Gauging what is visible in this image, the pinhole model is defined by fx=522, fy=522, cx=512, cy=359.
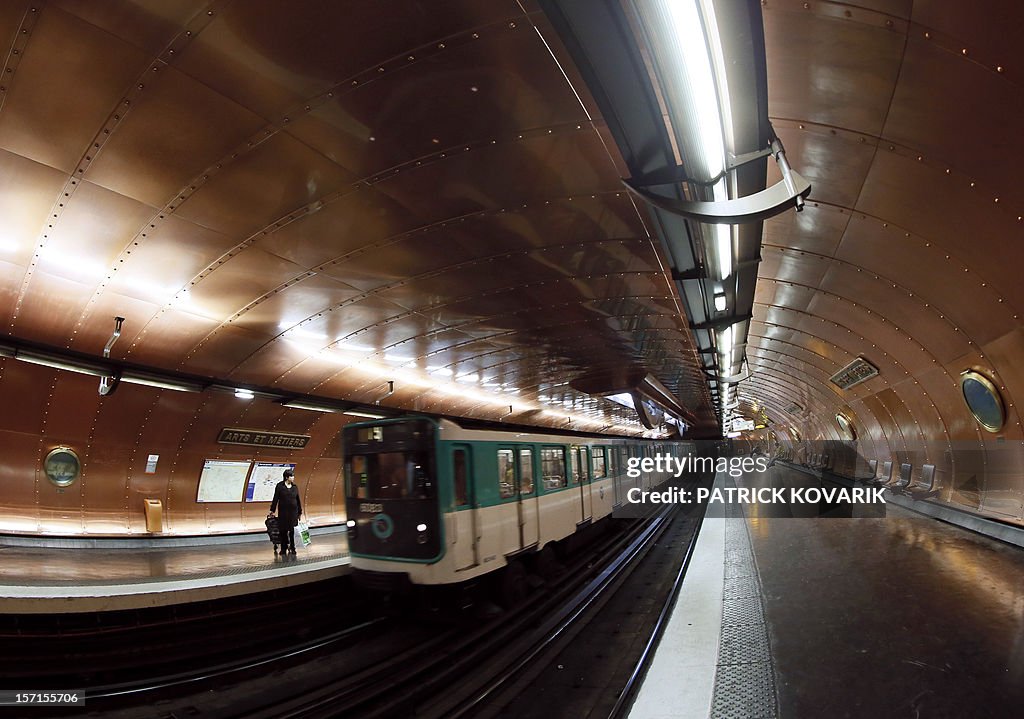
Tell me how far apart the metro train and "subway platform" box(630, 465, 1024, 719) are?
2595mm

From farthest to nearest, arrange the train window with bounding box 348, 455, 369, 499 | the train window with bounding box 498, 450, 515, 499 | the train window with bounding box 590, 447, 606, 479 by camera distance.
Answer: the train window with bounding box 590, 447, 606, 479 < the train window with bounding box 498, 450, 515, 499 < the train window with bounding box 348, 455, 369, 499

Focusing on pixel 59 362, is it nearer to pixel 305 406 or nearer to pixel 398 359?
pixel 305 406

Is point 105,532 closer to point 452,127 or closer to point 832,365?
point 452,127

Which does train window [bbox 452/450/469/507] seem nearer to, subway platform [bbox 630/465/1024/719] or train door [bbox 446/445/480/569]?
train door [bbox 446/445/480/569]

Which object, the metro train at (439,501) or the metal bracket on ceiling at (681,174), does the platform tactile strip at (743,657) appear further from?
the metal bracket on ceiling at (681,174)

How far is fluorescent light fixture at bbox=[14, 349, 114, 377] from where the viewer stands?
7.41m

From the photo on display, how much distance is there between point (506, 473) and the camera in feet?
26.7

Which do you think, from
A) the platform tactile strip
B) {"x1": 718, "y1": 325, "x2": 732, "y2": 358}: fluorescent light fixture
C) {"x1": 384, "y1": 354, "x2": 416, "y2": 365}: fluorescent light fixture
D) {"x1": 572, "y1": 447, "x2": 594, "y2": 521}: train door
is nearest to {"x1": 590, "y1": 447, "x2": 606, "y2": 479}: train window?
{"x1": 572, "y1": 447, "x2": 594, "y2": 521}: train door

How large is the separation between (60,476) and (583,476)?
10110 millimetres

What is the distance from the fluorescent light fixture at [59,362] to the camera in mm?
7414

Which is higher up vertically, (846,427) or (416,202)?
(416,202)

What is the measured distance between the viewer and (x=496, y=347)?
1223 centimetres

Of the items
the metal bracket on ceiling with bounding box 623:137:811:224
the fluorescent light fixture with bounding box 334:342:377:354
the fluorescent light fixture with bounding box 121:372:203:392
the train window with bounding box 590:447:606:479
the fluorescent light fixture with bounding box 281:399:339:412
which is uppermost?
the fluorescent light fixture with bounding box 334:342:377:354

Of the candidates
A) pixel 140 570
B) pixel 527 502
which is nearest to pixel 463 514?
pixel 527 502
